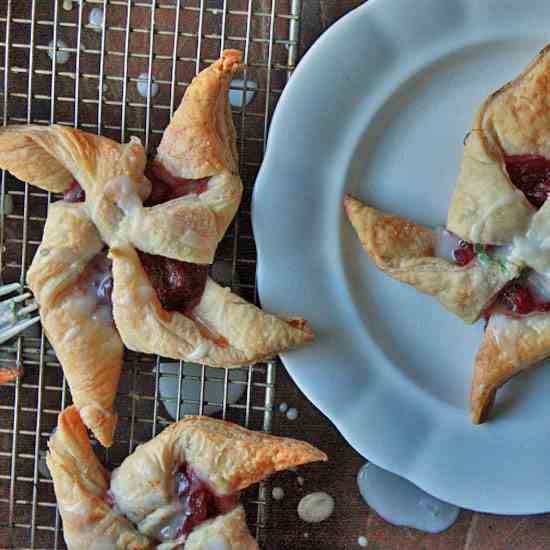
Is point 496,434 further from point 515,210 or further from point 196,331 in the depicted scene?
point 196,331

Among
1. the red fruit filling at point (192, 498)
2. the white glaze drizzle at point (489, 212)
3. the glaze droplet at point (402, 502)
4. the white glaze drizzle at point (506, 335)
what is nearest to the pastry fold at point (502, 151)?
the white glaze drizzle at point (489, 212)

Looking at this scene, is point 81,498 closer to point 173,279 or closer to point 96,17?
point 173,279

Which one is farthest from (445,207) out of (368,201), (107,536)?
(107,536)

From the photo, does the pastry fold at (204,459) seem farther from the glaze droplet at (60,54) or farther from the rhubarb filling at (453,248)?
the glaze droplet at (60,54)

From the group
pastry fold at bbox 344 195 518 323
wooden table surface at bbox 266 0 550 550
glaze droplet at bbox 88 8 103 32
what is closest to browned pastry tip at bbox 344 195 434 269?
pastry fold at bbox 344 195 518 323

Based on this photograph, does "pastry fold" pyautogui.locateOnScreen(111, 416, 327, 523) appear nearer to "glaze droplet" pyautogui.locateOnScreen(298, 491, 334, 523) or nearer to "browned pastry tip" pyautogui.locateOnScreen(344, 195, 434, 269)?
"glaze droplet" pyautogui.locateOnScreen(298, 491, 334, 523)

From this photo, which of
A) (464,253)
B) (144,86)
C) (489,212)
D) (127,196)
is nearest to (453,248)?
(464,253)

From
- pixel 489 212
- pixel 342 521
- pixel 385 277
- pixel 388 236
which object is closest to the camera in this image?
pixel 489 212
